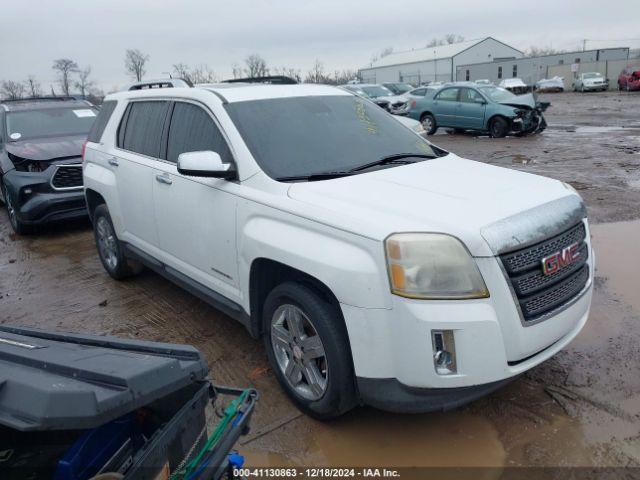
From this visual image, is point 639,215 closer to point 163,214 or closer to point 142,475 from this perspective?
point 163,214

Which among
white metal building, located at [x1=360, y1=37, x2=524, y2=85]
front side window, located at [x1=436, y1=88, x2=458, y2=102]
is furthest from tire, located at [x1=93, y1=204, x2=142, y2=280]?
white metal building, located at [x1=360, y1=37, x2=524, y2=85]

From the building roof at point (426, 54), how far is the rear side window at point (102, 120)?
75536 mm

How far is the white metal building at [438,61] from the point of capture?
7406 centimetres

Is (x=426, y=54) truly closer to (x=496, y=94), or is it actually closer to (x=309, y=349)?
(x=496, y=94)

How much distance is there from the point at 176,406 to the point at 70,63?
173ft

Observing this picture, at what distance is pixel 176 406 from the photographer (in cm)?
200

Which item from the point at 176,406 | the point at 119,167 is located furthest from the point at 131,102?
the point at 176,406

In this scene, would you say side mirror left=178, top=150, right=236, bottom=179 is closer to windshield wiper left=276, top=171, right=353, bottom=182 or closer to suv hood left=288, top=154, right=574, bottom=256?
windshield wiper left=276, top=171, right=353, bottom=182

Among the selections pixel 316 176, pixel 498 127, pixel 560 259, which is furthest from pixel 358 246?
pixel 498 127

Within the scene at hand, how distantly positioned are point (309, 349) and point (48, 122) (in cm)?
744

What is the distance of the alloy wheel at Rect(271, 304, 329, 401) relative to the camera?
115 inches

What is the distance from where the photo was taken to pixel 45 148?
7484mm

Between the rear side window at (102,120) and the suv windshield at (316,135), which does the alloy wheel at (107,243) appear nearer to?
the rear side window at (102,120)

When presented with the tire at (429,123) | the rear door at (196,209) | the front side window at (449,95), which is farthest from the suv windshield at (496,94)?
the rear door at (196,209)
